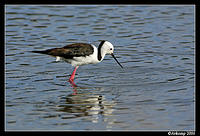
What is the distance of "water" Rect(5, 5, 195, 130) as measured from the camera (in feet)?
31.7

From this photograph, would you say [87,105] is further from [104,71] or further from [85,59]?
[104,71]

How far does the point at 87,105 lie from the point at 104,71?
332cm

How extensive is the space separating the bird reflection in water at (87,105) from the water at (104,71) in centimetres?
2

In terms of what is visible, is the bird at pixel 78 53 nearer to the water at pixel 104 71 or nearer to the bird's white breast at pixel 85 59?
the bird's white breast at pixel 85 59

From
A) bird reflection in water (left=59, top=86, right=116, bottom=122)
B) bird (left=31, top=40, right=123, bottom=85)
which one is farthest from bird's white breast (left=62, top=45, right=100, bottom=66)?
bird reflection in water (left=59, top=86, right=116, bottom=122)

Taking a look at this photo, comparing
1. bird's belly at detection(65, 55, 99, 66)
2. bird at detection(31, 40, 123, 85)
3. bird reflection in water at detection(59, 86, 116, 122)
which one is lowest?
bird reflection in water at detection(59, 86, 116, 122)

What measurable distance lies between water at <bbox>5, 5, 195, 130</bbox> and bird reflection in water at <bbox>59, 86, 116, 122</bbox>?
22mm

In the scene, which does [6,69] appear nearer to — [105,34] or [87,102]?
[87,102]

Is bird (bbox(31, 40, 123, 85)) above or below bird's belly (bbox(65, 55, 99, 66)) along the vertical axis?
above

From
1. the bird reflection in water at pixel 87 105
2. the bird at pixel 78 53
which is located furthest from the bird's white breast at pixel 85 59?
the bird reflection in water at pixel 87 105

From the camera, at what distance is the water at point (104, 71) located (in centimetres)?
966

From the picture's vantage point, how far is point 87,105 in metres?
10.5

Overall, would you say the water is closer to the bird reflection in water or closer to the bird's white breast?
the bird reflection in water

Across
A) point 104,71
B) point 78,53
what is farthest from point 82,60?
point 104,71
